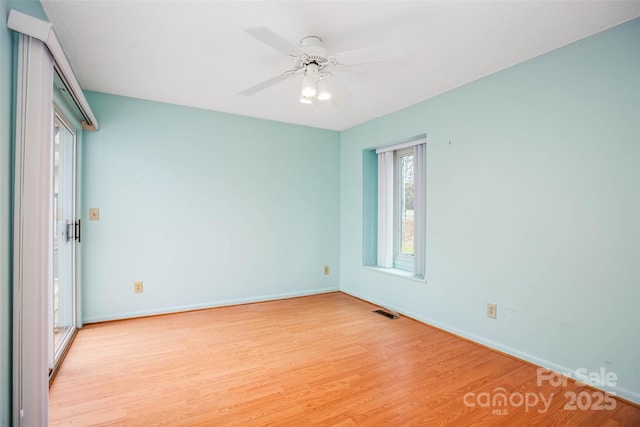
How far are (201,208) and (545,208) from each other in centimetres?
327

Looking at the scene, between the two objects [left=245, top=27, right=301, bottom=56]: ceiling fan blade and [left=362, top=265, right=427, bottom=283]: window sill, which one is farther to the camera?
[left=362, top=265, right=427, bottom=283]: window sill

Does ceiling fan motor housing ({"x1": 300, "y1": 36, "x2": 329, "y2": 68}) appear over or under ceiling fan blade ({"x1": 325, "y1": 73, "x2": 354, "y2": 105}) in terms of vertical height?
over

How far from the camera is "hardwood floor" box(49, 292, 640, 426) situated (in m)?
1.74

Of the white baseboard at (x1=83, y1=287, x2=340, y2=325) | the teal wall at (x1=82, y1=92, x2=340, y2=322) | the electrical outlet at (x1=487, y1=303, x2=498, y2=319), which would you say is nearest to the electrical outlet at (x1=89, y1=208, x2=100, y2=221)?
the teal wall at (x1=82, y1=92, x2=340, y2=322)

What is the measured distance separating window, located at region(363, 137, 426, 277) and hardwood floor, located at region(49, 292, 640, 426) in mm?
966

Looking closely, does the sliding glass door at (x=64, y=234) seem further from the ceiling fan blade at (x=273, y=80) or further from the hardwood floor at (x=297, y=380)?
the ceiling fan blade at (x=273, y=80)

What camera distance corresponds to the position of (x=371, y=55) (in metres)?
1.83

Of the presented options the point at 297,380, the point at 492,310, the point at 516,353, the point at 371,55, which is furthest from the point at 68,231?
the point at 516,353

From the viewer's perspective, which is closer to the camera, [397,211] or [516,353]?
[516,353]

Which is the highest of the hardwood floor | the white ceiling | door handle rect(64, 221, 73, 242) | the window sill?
the white ceiling

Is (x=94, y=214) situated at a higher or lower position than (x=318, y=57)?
lower

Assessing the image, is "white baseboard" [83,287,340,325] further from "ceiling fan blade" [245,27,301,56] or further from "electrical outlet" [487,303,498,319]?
"ceiling fan blade" [245,27,301,56]

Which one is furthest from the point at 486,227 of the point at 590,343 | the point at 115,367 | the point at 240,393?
the point at 115,367

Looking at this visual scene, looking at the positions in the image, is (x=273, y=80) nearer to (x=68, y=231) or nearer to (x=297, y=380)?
(x=297, y=380)
